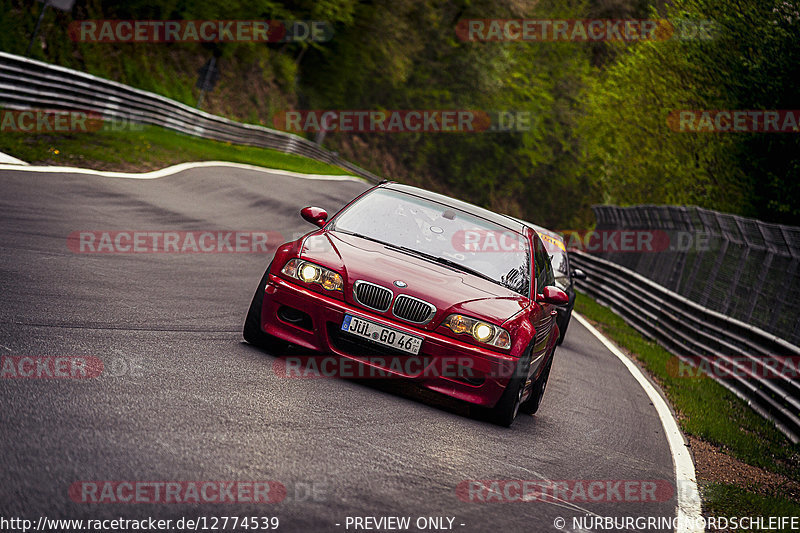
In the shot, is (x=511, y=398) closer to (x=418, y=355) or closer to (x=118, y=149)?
(x=418, y=355)

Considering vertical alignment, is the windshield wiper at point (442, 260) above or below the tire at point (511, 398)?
above

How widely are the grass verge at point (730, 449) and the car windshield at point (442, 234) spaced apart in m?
2.12

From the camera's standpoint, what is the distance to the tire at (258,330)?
23.8 ft

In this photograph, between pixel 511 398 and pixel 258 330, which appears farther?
pixel 258 330

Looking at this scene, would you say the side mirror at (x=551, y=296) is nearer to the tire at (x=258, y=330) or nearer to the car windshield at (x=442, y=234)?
the car windshield at (x=442, y=234)

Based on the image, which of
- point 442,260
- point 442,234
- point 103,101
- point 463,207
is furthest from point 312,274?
point 103,101

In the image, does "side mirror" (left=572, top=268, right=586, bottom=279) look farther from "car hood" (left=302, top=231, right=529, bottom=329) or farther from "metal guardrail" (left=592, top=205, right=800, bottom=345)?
"car hood" (left=302, top=231, right=529, bottom=329)

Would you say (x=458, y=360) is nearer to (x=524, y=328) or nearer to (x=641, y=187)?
(x=524, y=328)

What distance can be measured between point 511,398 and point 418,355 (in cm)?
78

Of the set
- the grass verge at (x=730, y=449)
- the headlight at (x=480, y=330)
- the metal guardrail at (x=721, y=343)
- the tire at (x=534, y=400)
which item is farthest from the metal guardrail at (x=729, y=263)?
the headlight at (x=480, y=330)

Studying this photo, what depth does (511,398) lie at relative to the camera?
706 cm

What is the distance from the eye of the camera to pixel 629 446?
7.88m

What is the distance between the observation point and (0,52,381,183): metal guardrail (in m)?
20.8

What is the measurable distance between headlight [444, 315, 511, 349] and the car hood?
45 mm
